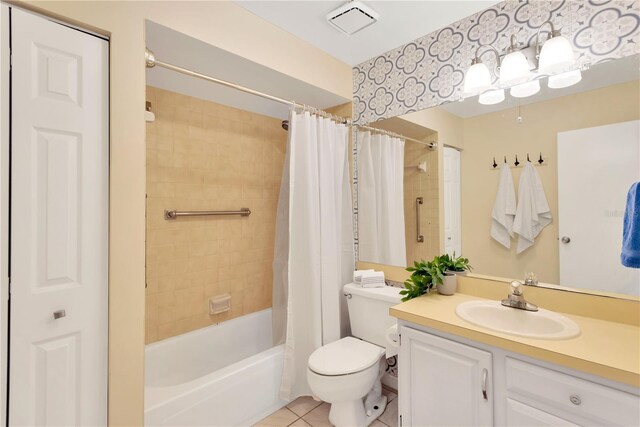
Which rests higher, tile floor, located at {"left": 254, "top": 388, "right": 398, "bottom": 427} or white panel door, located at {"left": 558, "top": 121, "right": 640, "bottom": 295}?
white panel door, located at {"left": 558, "top": 121, "right": 640, "bottom": 295}

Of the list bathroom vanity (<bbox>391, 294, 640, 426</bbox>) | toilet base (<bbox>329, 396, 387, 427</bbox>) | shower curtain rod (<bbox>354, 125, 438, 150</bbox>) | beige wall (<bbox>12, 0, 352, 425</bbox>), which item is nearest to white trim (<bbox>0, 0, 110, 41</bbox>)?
beige wall (<bbox>12, 0, 352, 425</bbox>)

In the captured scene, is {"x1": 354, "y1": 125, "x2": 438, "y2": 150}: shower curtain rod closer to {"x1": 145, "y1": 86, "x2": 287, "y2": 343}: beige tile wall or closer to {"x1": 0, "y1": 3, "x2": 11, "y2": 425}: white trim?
{"x1": 145, "y1": 86, "x2": 287, "y2": 343}: beige tile wall

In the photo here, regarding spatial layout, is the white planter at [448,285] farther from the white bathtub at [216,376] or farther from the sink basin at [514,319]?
the white bathtub at [216,376]

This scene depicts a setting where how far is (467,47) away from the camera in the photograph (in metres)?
1.75

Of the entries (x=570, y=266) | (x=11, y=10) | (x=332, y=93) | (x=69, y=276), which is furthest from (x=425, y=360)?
(x=11, y=10)

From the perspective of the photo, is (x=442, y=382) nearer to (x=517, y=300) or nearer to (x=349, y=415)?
(x=517, y=300)

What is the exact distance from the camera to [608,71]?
134 cm

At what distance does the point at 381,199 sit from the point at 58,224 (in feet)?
6.30

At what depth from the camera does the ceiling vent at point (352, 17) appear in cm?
165

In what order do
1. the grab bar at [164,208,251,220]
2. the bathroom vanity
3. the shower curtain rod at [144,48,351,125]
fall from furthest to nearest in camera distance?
the grab bar at [164,208,251,220] → the shower curtain rod at [144,48,351,125] → the bathroom vanity

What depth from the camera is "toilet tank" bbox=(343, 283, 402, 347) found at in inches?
75.2

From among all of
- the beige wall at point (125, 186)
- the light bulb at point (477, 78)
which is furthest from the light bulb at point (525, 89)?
the beige wall at point (125, 186)

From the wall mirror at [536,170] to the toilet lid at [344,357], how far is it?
659 mm

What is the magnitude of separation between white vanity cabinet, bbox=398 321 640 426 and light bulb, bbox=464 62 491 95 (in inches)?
53.6
